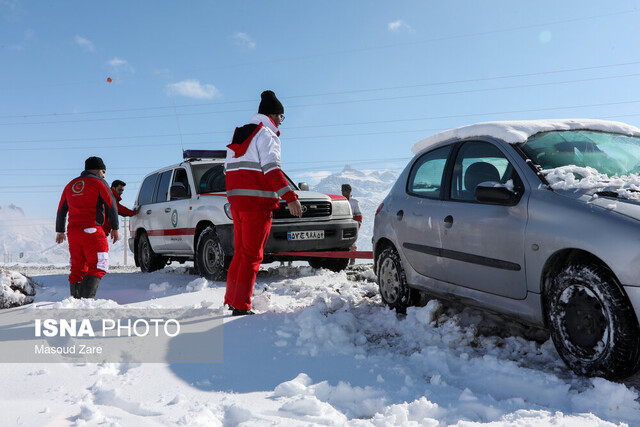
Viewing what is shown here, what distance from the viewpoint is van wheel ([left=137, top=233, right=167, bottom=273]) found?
933cm

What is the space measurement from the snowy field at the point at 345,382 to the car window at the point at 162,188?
16.2 feet

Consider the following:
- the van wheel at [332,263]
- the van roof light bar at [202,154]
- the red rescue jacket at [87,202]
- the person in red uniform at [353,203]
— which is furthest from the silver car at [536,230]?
the person in red uniform at [353,203]

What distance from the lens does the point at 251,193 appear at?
14.7 ft

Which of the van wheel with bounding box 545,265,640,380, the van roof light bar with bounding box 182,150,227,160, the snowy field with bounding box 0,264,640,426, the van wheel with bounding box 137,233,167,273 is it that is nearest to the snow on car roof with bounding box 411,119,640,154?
the van wheel with bounding box 545,265,640,380

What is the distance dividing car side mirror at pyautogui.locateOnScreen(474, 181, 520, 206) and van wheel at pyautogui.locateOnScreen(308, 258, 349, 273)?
190 inches

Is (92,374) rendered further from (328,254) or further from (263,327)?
(328,254)

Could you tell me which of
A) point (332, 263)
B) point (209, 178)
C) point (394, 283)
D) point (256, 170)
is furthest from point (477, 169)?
point (209, 178)

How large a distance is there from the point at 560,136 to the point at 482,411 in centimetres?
215

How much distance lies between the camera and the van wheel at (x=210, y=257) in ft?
23.0

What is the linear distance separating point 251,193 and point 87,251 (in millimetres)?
2158

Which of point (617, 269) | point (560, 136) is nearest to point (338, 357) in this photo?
point (617, 269)

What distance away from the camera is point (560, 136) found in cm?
370

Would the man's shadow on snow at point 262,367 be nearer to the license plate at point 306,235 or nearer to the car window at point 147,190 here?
the license plate at point 306,235

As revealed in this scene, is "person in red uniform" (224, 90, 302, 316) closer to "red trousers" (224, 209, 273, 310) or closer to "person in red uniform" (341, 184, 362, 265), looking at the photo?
"red trousers" (224, 209, 273, 310)
